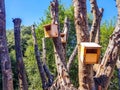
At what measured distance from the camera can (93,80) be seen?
346 cm

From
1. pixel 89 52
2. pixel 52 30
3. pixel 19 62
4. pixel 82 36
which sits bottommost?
pixel 19 62

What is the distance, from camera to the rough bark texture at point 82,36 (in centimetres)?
339

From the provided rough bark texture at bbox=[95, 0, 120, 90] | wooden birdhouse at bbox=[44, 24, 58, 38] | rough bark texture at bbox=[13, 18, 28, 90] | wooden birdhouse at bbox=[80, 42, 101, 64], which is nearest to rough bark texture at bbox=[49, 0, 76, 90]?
wooden birdhouse at bbox=[44, 24, 58, 38]

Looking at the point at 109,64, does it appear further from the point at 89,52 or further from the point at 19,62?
the point at 19,62

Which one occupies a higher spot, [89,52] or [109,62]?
[89,52]

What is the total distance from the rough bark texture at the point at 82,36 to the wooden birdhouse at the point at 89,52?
2.9 inches

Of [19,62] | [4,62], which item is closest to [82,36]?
[4,62]

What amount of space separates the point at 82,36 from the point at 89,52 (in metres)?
0.20

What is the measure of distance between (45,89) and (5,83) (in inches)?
53.7

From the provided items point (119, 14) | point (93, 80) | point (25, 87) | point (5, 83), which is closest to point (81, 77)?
point (93, 80)

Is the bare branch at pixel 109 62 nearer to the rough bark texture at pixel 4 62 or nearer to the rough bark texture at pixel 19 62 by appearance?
the rough bark texture at pixel 4 62

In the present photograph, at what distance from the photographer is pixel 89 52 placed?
340 cm

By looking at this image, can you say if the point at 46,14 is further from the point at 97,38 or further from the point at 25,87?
the point at 97,38

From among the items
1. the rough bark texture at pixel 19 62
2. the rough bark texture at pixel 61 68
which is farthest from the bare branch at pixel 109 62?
the rough bark texture at pixel 19 62
